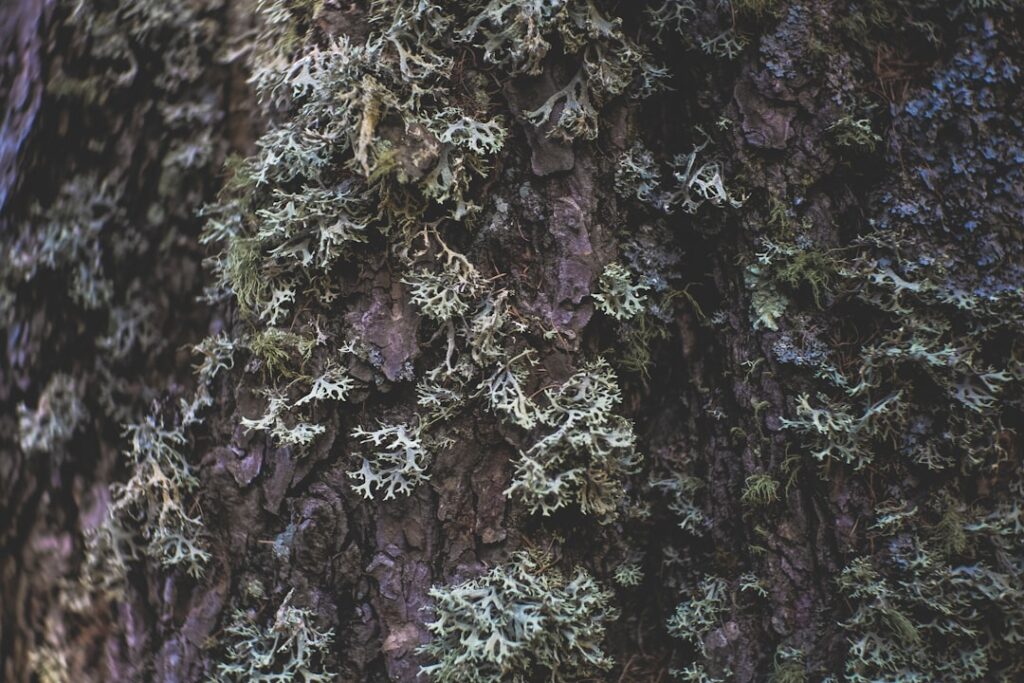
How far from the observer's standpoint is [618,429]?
1564 mm

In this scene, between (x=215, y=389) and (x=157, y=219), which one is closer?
(x=215, y=389)

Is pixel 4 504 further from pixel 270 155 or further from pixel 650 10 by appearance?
pixel 650 10

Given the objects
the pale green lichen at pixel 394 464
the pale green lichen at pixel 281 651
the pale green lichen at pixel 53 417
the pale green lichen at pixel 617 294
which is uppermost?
the pale green lichen at pixel 617 294

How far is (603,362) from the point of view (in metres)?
1.57

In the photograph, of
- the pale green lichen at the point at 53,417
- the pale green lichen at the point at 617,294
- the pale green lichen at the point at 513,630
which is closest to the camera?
the pale green lichen at the point at 513,630

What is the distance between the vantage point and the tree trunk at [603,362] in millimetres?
1487

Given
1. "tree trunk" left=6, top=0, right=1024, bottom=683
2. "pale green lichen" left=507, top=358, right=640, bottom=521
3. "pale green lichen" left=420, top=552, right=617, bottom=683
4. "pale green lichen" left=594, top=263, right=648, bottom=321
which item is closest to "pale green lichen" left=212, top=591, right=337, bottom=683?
"tree trunk" left=6, top=0, right=1024, bottom=683

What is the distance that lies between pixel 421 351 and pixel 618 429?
48 centimetres

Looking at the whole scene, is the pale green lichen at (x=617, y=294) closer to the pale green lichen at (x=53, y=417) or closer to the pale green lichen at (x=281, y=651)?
the pale green lichen at (x=281, y=651)

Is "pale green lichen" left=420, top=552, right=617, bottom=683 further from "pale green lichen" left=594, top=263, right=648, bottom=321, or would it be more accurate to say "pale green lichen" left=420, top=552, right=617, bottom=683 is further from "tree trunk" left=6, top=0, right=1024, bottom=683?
"pale green lichen" left=594, top=263, right=648, bottom=321

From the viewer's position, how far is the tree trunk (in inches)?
58.6

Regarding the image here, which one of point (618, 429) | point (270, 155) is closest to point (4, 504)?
point (270, 155)

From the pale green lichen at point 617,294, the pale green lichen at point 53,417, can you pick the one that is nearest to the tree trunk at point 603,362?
the pale green lichen at point 617,294

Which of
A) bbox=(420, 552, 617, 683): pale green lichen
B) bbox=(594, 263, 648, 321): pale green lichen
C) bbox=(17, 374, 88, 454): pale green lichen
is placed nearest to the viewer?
bbox=(420, 552, 617, 683): pale green lichen
